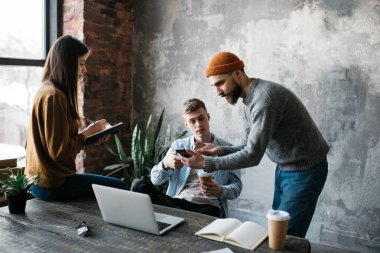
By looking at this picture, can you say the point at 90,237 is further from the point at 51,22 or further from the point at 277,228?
the point at 51,22

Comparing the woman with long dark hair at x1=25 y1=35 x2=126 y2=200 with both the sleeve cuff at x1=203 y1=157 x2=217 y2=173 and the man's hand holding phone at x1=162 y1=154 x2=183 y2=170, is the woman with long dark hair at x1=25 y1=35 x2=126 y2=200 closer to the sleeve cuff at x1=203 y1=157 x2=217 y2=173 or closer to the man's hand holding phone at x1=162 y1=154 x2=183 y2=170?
the man's hand holding phone at x1=162 y1=154 x2=183 y2=170

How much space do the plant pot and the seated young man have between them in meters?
0.83

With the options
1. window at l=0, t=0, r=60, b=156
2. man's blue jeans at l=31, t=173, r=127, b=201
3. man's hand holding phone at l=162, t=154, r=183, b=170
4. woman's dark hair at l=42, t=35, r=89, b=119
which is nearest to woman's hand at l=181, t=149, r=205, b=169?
man's hand holding phone at l=162, t=154, r=183, b=170

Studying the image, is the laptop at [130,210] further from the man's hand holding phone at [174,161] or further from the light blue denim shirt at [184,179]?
the light blue denim shirt at [184,179]

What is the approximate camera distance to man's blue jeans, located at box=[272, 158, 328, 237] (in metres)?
2.41

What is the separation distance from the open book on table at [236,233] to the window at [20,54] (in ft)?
7.46

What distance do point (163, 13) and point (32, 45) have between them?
Result: 4.39 ft

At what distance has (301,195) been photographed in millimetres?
2412

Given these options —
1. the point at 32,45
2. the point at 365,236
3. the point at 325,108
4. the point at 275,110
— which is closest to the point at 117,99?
the point at 32,45

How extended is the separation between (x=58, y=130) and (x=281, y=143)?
4.34ft

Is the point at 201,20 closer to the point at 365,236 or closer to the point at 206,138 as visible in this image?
the point at 206,138

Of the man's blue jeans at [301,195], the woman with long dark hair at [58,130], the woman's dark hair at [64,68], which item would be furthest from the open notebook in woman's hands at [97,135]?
the man's blue jeans at [301,195]

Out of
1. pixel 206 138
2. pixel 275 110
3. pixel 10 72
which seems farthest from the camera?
pixel 10 72

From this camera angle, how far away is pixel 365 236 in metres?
3.25
